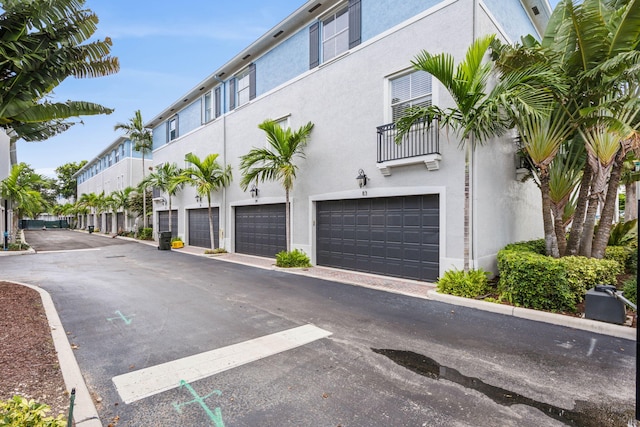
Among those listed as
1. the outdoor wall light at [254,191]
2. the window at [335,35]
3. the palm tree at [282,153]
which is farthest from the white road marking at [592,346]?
the outdoor wall light at [254,191]

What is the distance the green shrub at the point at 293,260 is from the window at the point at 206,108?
11.1 metres

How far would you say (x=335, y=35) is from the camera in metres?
11.4

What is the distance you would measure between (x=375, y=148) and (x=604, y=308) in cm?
644

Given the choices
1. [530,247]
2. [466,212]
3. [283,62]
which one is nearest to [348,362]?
[466,212]

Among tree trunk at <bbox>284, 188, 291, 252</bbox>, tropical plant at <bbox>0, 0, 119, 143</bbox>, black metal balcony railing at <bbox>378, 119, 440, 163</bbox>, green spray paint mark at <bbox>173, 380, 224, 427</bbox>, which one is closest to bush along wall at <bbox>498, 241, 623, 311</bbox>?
black metal balcony railing at <bbox>378, 119, 440, 163</bbox>

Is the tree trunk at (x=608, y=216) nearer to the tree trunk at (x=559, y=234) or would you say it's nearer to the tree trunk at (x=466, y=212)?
the tree trunk at (x=559, y=234)

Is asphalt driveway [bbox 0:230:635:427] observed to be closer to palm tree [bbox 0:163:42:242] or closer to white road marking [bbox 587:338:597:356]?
white road marking [bbox 587:338:597:356]

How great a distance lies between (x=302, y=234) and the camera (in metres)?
12.1

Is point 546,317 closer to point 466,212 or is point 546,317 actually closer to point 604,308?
point 604,308

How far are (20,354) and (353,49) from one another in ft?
35.5

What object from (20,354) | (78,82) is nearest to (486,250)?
(20,354)

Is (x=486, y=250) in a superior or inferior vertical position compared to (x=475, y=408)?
superior

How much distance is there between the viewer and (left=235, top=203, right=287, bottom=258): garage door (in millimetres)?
13414

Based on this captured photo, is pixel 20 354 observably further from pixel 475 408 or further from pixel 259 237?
pixel 259 237
